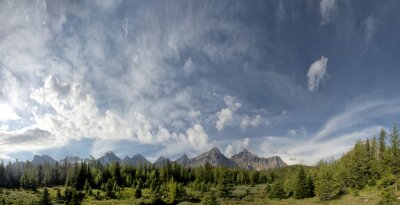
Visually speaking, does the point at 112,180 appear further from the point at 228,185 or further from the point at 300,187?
the point at 300,187

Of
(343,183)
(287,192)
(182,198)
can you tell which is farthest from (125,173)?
(343,183)

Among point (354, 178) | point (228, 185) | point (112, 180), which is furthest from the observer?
point (112, 180)

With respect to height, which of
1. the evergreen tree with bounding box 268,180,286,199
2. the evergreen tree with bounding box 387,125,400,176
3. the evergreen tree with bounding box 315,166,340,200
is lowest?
the evergreen tree with bounding box 268,180,286,199

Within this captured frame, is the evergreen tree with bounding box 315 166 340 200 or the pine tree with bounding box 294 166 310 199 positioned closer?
the evergreen tree with bounding box 315 166 340 200

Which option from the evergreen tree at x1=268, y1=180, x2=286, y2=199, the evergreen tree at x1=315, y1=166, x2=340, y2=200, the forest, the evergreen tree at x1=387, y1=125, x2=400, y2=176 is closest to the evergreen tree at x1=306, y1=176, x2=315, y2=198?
the forest

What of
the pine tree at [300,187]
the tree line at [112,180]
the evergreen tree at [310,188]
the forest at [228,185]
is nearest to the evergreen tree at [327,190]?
the forest at [228,185]

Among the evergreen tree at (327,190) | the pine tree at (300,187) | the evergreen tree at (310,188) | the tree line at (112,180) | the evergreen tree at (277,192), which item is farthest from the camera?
the tree line at (112,180)

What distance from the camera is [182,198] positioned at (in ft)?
319

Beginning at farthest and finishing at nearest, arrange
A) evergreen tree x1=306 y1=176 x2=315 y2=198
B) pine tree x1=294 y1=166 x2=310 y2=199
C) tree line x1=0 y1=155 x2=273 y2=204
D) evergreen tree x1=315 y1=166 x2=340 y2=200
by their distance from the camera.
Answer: tree line x1=0 y1=155 x2=273 y2=204 → evergreen tree x1=306 y1=176 x2=315 y2=198 → pine tree x1=294 y1=166 x2=310 y2=199 → evergreen tree x1=315 y1=166 x2=340 y2=200

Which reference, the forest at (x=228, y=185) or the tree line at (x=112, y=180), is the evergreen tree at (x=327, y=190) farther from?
the tree line at (x=112, y=180)

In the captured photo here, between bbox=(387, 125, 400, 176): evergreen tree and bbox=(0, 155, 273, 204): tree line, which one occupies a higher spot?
bbox=(387, 125, 400, 176): evergreen tree

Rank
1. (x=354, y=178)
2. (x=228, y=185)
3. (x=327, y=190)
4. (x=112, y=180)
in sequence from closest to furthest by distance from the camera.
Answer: (x=327, y=190) < (x=354, y=178) < (x=228, y=185) < (x=112, y=180)

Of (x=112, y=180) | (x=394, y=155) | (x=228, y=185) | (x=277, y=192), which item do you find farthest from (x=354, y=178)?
(x=112, y=180)

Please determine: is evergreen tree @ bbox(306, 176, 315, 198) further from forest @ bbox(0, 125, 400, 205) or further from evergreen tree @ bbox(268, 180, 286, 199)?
evergreen tree @ bbox(268, 180, 286, 199)
